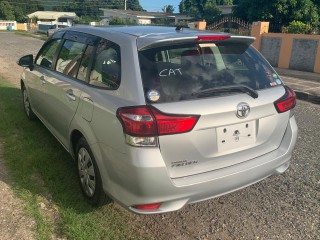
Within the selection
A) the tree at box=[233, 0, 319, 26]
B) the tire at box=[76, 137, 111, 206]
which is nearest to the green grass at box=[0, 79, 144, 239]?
the tire at box=[76, 137, 111, 206]

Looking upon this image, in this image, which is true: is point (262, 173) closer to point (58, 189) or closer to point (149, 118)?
point (149, 118)

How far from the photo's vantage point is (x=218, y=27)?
730 inches

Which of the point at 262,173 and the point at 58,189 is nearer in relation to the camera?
the point at 262,173

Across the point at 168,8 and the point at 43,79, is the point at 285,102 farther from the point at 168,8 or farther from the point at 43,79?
the point at 168,8

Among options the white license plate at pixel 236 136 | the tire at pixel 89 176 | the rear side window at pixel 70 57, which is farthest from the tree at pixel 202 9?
the white license plate at pixel 236 136

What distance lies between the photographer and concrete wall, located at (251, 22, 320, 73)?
13.2m

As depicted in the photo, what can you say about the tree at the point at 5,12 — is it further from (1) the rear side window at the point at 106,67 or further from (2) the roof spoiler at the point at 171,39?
(2) the roof spoiler at the point at 171,39

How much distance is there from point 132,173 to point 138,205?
0.28 m

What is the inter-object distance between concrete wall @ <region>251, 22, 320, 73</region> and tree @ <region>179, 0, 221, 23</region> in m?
21.7

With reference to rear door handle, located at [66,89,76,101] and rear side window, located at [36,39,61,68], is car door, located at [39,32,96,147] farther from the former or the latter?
rear side window, located at [36,39,61,68]

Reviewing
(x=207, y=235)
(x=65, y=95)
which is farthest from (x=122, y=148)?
(x=65, y=95)

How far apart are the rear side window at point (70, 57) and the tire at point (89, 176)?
82 centimetres

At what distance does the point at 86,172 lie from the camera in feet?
10.9

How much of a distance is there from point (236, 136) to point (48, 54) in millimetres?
3018
